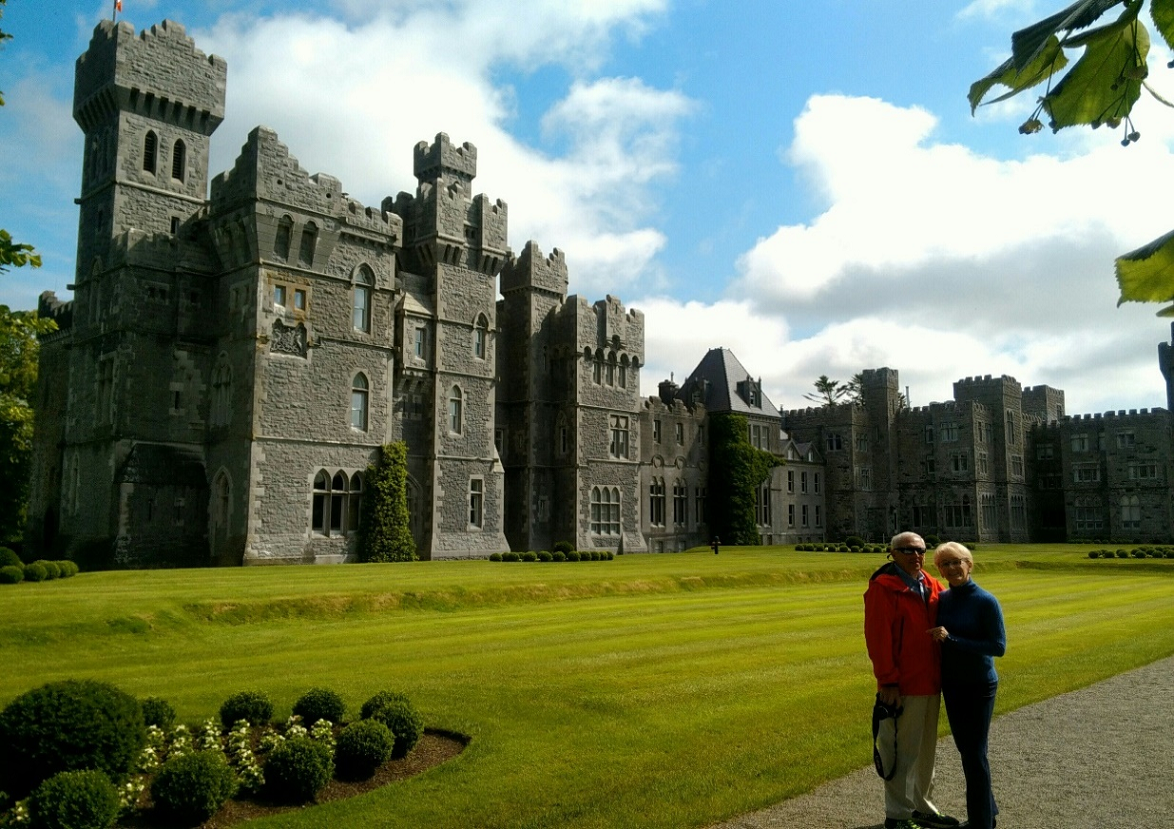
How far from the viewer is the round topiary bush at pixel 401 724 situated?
32.8 ft

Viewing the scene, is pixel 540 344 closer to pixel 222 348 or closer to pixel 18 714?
pixel 222 348

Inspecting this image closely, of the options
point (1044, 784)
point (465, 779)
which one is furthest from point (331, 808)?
point (1044, 784)

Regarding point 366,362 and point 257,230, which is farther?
point 366,362

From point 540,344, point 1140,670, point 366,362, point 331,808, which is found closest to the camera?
point 331,808

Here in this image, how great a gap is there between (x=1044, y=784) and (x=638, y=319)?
4487cm

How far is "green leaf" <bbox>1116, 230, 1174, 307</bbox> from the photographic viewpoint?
2.18 m

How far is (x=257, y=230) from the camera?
3509 cm

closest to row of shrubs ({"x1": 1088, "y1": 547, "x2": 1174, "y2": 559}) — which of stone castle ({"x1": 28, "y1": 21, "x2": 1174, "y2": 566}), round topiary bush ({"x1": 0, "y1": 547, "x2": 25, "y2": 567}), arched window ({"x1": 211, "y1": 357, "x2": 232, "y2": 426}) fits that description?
stone castle ({"x1": 28, "y1": 21, "x2": 1174, "y2": 566})

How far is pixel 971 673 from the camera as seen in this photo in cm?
765

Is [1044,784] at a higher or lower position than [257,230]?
lower

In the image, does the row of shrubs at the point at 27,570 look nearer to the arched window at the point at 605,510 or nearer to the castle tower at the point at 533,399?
the castle tower at the point at 533,399

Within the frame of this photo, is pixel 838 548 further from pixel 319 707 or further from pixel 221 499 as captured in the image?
pixel 319 707

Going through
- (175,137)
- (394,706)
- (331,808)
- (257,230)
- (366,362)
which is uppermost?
(175,137)

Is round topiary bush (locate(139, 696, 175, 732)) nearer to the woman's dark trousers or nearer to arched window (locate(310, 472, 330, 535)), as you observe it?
the woman's dark trousers
